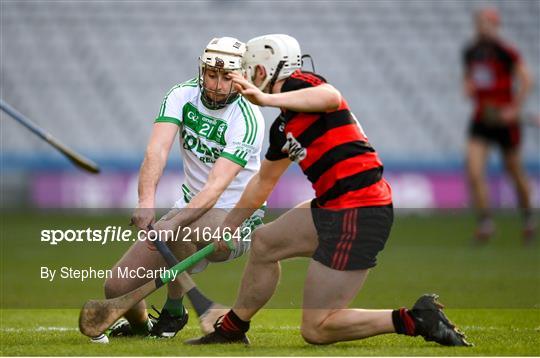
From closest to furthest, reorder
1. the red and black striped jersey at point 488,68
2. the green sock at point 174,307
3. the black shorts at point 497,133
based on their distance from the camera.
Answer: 1. the green sock at point 174,307
2. the black shorts at point 497,133
3. the red and black striped jersey at point 488,68

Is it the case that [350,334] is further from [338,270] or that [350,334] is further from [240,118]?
[240,118]

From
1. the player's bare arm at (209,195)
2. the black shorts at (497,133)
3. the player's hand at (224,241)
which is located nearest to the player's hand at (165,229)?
the player's bare arm at (209,195)

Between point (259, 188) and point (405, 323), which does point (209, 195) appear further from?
point (405, 323)

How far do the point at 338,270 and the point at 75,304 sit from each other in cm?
283

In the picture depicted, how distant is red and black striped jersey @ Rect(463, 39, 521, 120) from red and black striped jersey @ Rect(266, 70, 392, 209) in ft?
25.4

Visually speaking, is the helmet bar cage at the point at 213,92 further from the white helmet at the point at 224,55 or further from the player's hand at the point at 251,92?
the player's hand at the point at 251,92

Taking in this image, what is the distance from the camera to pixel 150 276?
595 cm

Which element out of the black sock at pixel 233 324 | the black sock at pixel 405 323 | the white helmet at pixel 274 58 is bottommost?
the black sock at pixel 233 324

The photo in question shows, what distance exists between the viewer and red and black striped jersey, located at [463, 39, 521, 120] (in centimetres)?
1302

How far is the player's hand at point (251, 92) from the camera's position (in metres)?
5.07

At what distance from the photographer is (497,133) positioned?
12.7 metres

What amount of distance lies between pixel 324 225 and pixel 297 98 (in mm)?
699

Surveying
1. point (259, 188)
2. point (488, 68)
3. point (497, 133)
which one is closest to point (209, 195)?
point (259, 188)

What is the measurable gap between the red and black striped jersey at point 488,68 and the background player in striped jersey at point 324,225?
773 cm
